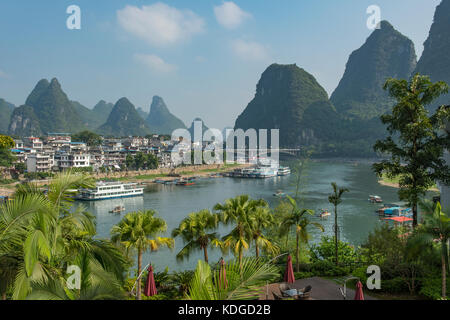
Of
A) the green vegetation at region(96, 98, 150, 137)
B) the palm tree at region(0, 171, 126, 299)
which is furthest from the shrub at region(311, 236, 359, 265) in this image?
the green vegetation at region(96, 98, 150, 137)

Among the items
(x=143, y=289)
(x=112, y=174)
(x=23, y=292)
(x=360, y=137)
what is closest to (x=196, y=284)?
(x=23, y=292)

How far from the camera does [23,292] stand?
263 cm

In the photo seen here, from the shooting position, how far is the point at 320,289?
26.9 feet

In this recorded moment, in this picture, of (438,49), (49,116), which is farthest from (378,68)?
(49,116)

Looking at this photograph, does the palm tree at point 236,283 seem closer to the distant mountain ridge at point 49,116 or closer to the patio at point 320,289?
the patio at point 320,289

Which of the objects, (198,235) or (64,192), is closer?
(64,192)

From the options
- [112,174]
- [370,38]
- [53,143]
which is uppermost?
[370,38]

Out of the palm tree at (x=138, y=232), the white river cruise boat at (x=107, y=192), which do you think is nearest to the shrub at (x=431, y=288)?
the palm tree at (x=138, y=232)

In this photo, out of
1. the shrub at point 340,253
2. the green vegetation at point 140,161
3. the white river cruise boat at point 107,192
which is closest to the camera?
the shrub at point 340,253

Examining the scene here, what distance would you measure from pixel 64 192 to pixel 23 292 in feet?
3.94

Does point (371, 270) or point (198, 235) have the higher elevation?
point (198, 235)

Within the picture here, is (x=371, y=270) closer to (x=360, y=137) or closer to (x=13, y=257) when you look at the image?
(x=13, y=257)

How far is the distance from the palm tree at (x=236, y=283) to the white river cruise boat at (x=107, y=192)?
132 feet

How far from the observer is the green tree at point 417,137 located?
8.44 metres
